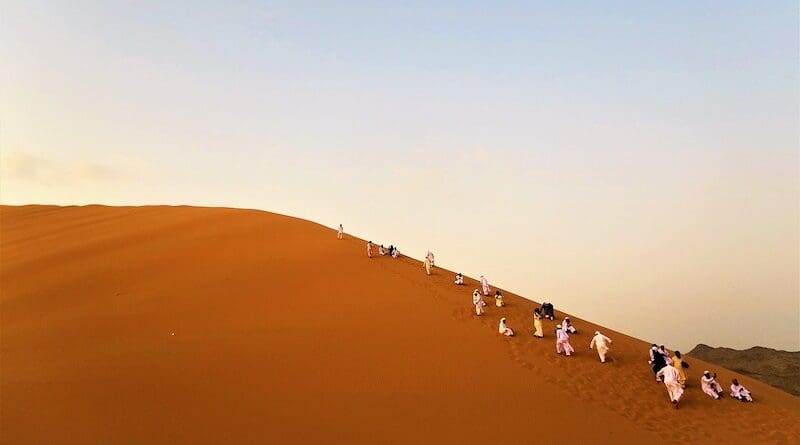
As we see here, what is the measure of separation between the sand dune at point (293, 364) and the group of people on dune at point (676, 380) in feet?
0.99

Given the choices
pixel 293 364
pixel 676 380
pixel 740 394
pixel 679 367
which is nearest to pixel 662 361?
pixel 679 367

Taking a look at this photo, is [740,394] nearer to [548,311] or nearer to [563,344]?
[563,344]

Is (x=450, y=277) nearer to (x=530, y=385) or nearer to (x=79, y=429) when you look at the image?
(x=530, y=385)

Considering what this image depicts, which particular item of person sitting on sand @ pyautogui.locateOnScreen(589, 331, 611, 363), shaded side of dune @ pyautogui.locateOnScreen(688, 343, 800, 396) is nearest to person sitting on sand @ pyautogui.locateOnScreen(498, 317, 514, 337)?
person sitting on sand @ pyautogui.locateOnScreen(589, 331, 611, 363)

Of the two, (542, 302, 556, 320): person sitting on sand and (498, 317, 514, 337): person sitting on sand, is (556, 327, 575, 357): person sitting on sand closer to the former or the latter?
(498, 317, 514, 337): person sitting on sand

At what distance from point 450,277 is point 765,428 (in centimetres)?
1087

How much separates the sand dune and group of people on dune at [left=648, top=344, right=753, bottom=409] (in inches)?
11.8

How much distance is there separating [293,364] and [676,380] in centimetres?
885

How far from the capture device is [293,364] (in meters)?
10.8

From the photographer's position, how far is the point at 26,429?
294 inches

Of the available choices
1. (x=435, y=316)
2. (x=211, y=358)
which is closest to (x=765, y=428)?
(x=435, y=316)

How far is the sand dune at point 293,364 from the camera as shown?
8523mm

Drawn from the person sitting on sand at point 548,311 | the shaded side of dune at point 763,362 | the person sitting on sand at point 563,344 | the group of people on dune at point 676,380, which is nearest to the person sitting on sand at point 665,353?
the group of people on dune at point 676,380

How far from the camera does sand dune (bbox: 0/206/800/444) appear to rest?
28.0 ft
